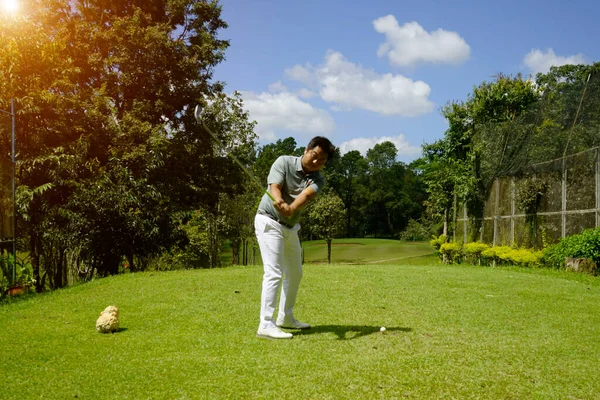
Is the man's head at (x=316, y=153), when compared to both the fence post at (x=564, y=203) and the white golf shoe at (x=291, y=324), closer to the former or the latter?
the white golf shoe at (x=291, y=324)

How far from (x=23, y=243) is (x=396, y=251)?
37.1m

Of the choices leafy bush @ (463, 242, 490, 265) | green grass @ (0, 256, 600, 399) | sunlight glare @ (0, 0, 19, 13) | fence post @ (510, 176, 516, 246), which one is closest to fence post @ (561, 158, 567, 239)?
fence post @ (510, 176, 516, 246)

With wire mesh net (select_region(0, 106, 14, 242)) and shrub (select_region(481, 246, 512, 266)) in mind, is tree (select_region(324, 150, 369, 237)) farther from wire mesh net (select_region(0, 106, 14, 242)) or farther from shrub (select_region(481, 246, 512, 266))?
wire mesh net (select_region(0, 106, 14, 242))

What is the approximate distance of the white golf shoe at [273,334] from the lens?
187 inches

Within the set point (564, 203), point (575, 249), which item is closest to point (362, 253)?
point (564, 203)

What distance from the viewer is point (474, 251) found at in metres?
19.1

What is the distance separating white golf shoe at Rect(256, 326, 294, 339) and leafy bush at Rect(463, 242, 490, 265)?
50.7 feet

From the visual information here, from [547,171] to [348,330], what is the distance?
12.6 meters

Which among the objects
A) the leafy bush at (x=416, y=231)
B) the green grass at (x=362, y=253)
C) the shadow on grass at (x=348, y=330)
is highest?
the shadow on grass at (x=348, y=330)

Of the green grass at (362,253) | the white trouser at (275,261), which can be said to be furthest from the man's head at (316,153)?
the green grass at (362,253)

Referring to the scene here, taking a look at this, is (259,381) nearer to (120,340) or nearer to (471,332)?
(120,340)

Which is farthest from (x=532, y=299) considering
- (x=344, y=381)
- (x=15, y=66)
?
(x=15, y=66)

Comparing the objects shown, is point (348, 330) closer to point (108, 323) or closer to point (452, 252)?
point (108, 323)

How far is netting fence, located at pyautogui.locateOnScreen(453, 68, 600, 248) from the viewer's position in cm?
1370
